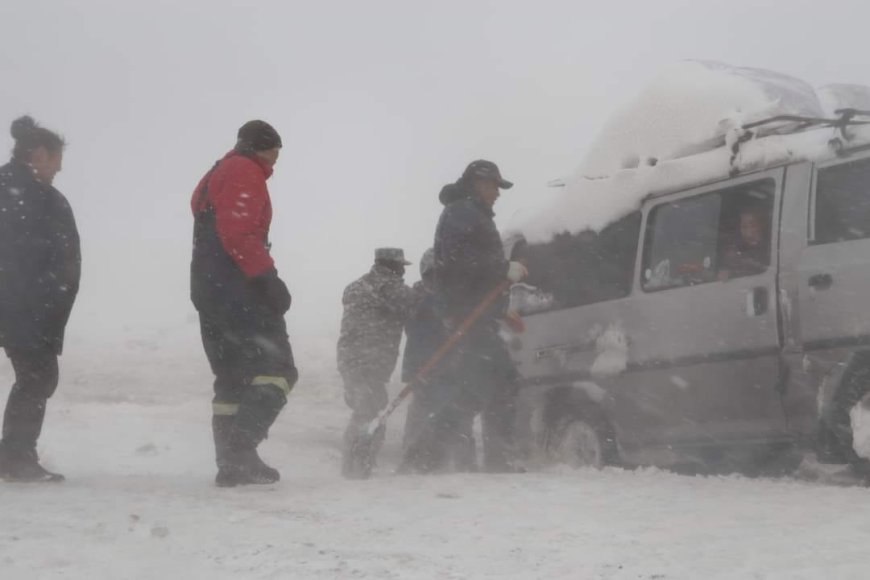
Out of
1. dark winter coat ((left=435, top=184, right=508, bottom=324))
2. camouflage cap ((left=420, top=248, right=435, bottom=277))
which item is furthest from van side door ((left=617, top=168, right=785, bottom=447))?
camouflage cap ((left=420, top=248, right=435, bottom=277))

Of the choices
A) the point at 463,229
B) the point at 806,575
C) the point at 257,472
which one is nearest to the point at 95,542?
the point at 257,472

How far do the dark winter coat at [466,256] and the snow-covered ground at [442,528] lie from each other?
1148 millimetres

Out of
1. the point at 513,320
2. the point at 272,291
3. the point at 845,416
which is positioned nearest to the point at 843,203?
the point at 845,416

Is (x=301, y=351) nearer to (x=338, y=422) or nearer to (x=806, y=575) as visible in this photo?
(x=338, y=422)

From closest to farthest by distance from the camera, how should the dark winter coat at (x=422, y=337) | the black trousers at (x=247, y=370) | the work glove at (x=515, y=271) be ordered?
the black trousers at (x=247, y=370) < the work glove at (x=515, y=271) < the dark winter coat at (x=422, y=337)

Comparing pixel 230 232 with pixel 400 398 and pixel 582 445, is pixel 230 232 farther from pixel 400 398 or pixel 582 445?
pixel 582 445

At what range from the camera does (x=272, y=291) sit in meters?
4.07

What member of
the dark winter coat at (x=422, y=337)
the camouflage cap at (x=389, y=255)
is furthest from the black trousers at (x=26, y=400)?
the camouflage cap at (x=389, y=255)

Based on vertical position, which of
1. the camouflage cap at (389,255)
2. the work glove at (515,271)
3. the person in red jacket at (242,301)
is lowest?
the person in red jacket at (242,301)

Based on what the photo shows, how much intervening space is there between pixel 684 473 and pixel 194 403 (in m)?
7.94

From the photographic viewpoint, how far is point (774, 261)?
4.61 meters

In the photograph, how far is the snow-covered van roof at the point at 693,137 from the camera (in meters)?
4.91

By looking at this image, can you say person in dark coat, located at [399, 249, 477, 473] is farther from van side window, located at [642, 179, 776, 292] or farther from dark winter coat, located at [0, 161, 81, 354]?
dark winter coat, located at [0, 161, 81, 354]

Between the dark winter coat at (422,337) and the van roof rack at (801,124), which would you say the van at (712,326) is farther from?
the dark winter coat at (422,337)
